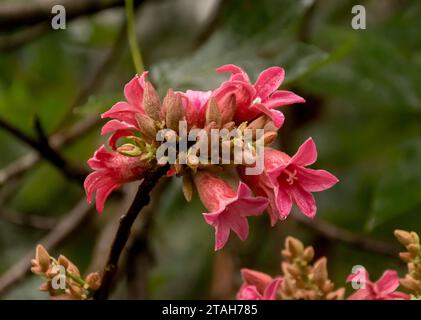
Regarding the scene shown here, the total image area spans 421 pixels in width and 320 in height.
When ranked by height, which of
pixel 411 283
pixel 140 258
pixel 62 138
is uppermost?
pixel 62 138

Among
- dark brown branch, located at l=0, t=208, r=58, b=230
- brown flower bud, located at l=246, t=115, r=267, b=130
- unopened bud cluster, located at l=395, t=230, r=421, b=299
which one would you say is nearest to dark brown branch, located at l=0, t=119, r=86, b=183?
dark brown branch, located at l=0, t=208, r=58, b=230

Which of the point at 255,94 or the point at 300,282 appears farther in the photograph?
the point at 300,282

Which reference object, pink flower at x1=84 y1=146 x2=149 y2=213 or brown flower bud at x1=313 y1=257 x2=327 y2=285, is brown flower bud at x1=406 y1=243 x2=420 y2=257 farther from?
pink flower at x1=84 y1=146 x2=149 y2=213

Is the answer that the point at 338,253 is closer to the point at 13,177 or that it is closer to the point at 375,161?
the point at 375,161

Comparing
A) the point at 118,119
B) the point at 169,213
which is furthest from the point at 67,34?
the point at 118,119

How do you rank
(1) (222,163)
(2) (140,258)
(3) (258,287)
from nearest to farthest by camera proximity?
(1) (222,163) → (3) (258,287) → (2) (140,258)

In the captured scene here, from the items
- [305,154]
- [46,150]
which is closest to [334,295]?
[305,154]

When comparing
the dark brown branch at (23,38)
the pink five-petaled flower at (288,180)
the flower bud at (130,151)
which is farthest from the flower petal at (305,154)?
the dark brown branch at (23,38)

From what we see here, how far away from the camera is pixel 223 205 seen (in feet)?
3.34

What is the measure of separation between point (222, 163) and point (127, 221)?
151 millimetres

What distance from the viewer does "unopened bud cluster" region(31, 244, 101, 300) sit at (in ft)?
3.56

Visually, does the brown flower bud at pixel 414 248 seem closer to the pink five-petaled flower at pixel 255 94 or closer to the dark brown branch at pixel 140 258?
the pink five-petaled flower at pixel 255 94

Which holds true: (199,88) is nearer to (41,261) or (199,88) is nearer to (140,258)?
(140,258)
